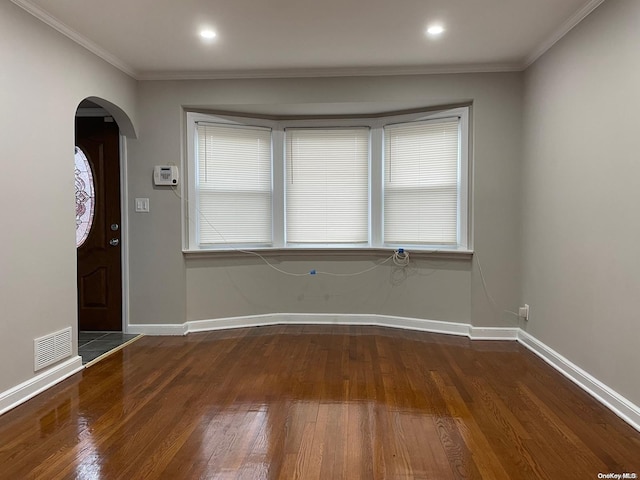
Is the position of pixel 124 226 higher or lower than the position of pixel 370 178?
lower

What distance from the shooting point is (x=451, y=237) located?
4.05 m

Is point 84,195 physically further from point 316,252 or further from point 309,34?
point 309,34

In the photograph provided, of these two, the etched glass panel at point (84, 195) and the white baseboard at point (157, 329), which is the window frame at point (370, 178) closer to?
the white baseboard at point (157, 329)

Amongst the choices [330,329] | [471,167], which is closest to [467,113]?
[471,167]

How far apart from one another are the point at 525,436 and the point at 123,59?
4.06m

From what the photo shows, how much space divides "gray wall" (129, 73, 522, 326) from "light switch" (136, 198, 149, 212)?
0.06 meters

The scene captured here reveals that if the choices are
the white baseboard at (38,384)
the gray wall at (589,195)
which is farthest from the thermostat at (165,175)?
the gray wall at (589,195)

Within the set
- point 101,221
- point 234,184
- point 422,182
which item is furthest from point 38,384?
point 422,182

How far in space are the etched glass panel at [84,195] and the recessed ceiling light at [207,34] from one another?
5.98ft

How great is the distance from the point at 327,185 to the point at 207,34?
1877 mm

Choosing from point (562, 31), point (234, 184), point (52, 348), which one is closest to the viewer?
point (52, 348)

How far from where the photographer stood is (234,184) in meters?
4.29

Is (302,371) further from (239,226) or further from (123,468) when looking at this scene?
(239,226)

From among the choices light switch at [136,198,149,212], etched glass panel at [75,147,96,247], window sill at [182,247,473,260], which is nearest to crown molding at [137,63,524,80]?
etched glass panel at [75,147,96,247]
